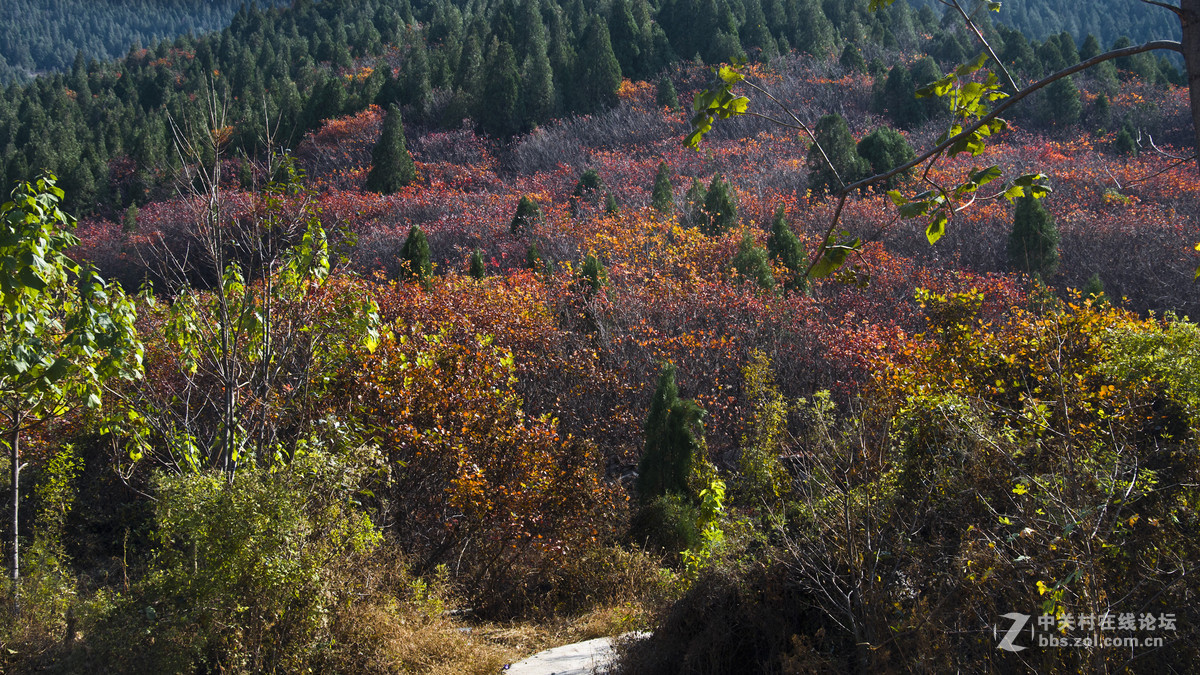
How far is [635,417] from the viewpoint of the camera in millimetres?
11664

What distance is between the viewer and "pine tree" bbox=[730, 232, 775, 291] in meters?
13.6

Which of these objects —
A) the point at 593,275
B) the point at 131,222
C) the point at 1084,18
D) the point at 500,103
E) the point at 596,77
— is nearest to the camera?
the point at 593,275

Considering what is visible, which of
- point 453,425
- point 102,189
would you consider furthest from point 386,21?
point 453,425

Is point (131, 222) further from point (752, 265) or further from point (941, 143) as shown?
point (941, 143)

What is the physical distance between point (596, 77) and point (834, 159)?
1680cm

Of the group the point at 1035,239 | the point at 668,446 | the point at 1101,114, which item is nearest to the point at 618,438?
the point at 668,446

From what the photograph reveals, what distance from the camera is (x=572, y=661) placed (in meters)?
5.53

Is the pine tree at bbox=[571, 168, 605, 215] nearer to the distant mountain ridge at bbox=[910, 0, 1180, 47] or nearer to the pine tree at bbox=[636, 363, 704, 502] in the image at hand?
the pine tree at bbox=[636, 363, 704, 502]

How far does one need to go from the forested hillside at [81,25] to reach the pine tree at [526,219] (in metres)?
89.1

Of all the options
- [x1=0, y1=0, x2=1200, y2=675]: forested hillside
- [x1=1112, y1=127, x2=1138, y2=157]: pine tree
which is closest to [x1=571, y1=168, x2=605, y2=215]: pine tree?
[x1=0, y1=0, x2=1200, y2=675]: forested hillside

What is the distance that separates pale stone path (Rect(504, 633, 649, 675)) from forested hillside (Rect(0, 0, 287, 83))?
104m

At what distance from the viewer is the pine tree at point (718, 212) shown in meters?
17.9

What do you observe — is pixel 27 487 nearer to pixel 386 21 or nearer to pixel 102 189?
pixel 102 189

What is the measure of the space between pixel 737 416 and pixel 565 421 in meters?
2.59
